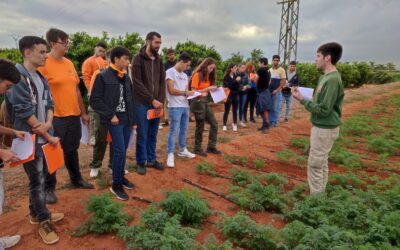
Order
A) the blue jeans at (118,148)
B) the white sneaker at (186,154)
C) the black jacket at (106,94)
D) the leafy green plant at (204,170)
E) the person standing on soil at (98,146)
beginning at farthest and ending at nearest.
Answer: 1. the white sneaker at (186,154)
2. the leafy green plant at (204,170)
3. the person standing on soil at (98,146)
4. the blue jeans at (118,148)
5. the black jacket at (106,94)

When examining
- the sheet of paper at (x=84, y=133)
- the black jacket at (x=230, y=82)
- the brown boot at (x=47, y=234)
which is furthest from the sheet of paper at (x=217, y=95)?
the brown boot at (x=47, y=234)

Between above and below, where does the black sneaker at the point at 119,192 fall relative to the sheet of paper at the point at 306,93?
below

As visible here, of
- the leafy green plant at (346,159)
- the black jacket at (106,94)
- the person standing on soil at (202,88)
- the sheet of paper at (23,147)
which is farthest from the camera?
the leafy green plant at (346,159)

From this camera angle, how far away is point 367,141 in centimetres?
897

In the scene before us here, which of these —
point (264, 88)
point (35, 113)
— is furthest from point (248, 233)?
point (264, 88)

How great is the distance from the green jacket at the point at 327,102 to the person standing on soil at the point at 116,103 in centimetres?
247

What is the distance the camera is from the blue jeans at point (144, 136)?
200 inches

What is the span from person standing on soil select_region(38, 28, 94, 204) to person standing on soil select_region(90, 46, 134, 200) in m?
0.35

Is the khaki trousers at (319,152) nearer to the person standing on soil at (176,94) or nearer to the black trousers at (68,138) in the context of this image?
the person standing on soil at (176,94)

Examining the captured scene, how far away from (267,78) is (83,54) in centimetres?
528

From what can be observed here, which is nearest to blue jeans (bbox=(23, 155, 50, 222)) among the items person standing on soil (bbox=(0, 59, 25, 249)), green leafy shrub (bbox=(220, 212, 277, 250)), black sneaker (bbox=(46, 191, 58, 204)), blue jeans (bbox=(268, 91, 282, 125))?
person standing on soil (bbox=(0, 59, 25, 249))

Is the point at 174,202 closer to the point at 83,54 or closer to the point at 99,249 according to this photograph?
the point at 99,249

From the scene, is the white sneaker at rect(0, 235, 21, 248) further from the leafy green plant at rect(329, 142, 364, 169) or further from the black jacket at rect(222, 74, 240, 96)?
the black jacket at rect(222, 74, 240, 96)

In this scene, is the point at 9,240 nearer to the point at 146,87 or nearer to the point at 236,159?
the point at 146,87
